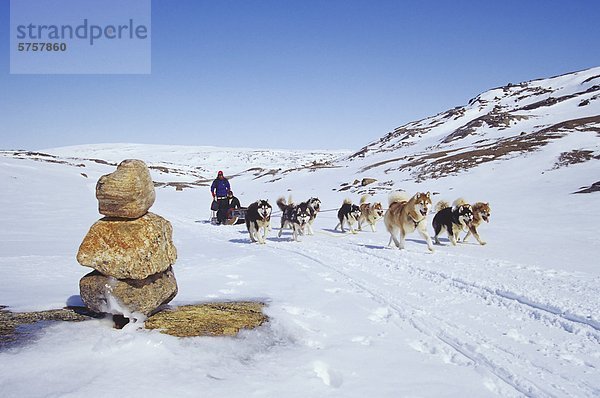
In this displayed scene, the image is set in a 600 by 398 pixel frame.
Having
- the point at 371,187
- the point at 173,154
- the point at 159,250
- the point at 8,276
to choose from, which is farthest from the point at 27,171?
the point at 173,154

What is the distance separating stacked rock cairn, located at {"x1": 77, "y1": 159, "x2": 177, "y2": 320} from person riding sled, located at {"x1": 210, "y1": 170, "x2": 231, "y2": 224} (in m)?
11.8

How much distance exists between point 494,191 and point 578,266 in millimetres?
16195

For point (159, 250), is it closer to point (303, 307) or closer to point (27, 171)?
point (303, 307)

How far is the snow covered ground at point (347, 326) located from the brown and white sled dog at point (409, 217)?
0.60m

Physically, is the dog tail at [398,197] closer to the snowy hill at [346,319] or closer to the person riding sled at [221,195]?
the snowy hill at [346,319]

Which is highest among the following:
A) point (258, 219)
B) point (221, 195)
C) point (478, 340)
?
point (221, 195)

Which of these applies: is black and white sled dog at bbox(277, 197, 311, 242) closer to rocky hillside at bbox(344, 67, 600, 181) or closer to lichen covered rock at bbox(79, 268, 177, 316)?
lichen covered rock at bbox(79, 268, 177, 316)

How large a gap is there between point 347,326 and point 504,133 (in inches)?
2008

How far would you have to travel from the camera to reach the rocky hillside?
30.0 m

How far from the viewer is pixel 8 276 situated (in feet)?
23.5

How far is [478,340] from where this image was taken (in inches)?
178

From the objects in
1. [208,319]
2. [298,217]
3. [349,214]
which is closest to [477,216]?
[349,214]

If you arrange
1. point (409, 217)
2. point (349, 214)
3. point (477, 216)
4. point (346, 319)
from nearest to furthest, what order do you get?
point (346, 319) → point (409, 217) → point (477, 216) → point (349, 214)

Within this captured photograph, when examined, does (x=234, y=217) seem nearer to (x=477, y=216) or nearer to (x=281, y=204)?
(x=281, y=204)
